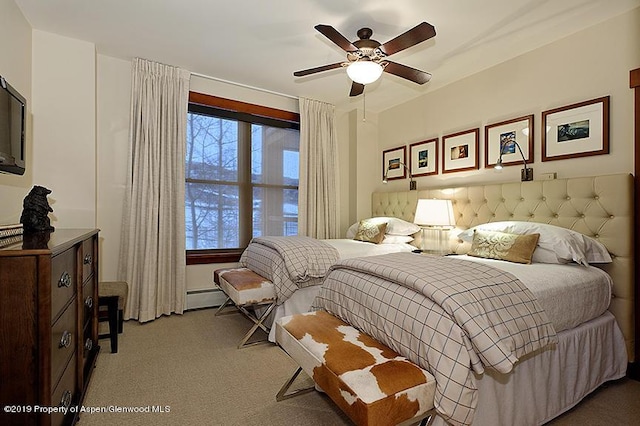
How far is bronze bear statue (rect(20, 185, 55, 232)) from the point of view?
6.08ft

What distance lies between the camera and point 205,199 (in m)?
3.77

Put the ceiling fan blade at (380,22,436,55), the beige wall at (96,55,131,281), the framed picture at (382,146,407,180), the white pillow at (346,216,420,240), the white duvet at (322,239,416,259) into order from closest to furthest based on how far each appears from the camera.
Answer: the ceiling fan blade at (380,22,436,55), the white duvet at (322,239,416,259), the beige wall at (96,55,131,281), the white pillow at (346,216,420,240), the framed picture at (382,146,407,180)

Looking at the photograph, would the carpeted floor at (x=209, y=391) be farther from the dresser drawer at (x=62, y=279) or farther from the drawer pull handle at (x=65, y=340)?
the dresser drawer at (x=62, y=279)

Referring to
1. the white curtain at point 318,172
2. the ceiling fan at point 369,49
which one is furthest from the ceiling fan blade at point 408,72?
the white curtain at point 318,172

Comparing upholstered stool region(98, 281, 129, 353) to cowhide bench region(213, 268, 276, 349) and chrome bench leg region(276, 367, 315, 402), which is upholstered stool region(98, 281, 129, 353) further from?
chrome bench leg region(276, 367, 315, 402)

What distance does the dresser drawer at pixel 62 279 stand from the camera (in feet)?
4.13

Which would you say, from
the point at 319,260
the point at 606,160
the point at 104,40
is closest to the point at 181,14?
the point at 104,40

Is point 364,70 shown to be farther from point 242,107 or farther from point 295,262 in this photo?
point 242,107

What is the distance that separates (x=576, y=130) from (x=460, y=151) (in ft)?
3.50

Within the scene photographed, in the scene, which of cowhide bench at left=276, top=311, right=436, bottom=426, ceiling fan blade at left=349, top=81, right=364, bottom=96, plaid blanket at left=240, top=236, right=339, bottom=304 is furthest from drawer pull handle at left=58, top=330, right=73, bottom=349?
ceiling fan blade at left=349, top=81, right=364, bottom=96

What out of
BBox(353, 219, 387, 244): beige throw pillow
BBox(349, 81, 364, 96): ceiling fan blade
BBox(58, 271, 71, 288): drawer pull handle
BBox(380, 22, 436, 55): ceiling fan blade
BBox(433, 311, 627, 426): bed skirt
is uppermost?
BBox(380, 22, 436, 55): ceiling fan blade

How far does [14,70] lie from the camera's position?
234cm

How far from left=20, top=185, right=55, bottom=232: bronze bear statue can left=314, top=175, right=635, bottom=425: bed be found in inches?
69.9

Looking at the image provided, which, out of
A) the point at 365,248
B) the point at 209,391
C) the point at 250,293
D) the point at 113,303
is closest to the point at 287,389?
the point at 209,391
